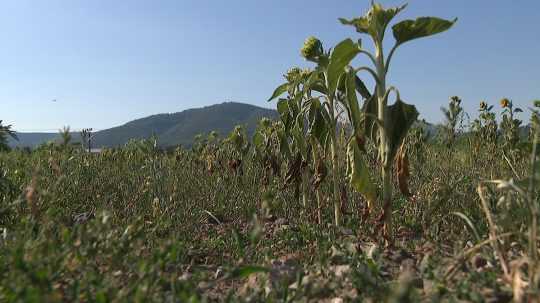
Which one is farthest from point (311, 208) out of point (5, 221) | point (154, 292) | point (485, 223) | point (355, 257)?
point (154, 292)

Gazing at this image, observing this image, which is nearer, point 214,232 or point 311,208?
point 214,232

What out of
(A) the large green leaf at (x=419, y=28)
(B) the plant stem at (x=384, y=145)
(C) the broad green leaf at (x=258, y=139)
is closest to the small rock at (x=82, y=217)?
(C) the broad green leaf at (x=258, y=139)

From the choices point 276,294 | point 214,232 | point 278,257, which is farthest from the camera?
point 214,232

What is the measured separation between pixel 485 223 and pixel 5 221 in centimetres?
326

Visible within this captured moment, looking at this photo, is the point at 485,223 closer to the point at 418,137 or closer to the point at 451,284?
the point at 451,284

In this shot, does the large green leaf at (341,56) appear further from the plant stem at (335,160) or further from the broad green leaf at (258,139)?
the broad green leaf at (258,139)

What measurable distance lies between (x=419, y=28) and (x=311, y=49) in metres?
1.04

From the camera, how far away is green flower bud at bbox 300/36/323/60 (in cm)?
358

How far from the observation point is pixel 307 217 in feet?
13.8

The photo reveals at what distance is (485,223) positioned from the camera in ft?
11.4

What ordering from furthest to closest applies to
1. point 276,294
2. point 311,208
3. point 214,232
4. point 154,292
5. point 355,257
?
point 311,208, point 214,232, point 355,257, point 276,294, point 154,292

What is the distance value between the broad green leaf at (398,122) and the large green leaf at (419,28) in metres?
0.36

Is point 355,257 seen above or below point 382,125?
below

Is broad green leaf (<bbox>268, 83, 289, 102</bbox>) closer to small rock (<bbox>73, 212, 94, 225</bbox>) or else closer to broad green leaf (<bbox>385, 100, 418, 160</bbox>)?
broad green leaf (<bbox>385, 100, 418, 160</bbox>)
